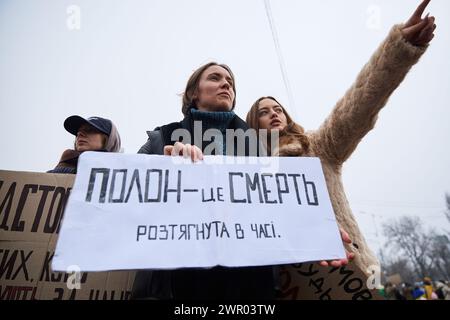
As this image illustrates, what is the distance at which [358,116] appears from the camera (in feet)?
5.08

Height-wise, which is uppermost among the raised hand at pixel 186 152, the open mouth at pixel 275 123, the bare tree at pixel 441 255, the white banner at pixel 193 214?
the bare tree at pixel 441 255

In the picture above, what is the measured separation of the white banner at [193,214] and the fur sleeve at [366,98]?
471 mm

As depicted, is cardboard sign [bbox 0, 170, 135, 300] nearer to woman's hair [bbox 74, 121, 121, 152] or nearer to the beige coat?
woman's hair [bbox 74, 121, 121, 152]

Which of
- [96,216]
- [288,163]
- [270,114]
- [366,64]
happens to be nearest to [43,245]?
[96,216]

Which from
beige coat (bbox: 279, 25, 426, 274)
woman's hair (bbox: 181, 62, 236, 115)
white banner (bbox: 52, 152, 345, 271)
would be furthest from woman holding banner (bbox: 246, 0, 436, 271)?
woman's hair (bbox: 181, 62, 236, 115)

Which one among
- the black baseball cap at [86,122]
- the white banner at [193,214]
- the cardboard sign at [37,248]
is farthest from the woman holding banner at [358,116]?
the black baseball cap at [86,122]

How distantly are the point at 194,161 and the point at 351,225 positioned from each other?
3.23 ft

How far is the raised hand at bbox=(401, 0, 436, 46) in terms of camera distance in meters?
1.33

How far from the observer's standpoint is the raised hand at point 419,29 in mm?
1331

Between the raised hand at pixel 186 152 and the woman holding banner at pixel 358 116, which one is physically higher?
the woman holding banner at pixel 358 116

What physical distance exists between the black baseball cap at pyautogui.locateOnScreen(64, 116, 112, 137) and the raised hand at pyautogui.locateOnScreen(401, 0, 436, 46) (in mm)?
2122

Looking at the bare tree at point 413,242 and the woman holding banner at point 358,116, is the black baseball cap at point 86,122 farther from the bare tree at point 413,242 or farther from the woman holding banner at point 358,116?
the bare tree at point 413,242

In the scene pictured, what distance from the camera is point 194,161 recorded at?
1233 mm
